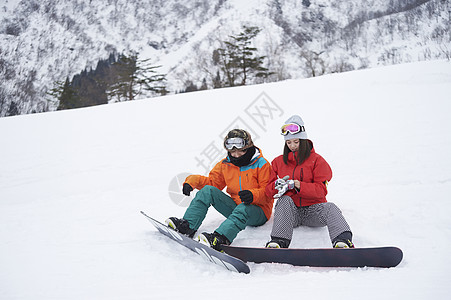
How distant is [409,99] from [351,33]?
2474 inches

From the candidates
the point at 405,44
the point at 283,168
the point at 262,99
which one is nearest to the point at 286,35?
the point at 405,44

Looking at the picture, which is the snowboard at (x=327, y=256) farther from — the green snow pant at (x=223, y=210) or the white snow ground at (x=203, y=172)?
the green snow pant at (x=223, y=210)

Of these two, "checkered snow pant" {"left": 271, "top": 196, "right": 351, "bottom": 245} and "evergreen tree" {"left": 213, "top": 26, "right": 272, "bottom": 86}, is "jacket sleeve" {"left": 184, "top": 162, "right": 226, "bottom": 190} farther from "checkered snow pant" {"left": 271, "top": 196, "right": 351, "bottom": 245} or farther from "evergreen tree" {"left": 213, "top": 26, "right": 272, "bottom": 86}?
"evergreen tree" {"left": 213, "top": 26, "right": 272, "bottom": 86}

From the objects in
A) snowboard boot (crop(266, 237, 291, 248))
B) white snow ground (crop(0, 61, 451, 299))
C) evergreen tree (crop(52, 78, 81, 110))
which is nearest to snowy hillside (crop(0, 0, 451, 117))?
evergreen tree (crop(52, 78, 81, 110))

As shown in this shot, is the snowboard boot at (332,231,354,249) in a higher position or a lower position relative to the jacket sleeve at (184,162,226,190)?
lower

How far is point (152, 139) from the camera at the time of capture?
22.5 ft

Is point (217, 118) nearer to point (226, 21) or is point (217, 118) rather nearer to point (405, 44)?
point (405, 44)

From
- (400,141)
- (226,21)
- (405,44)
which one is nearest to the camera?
(400,141)

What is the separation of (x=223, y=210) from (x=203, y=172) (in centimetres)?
225

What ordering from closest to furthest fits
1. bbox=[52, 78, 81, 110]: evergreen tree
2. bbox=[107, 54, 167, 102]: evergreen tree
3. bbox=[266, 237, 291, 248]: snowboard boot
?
bbox=[266, 237, 291, 248]: snowboard boot < bbox=[107, 54, 167, 102]: evergreen tree < bbox=[52, 78, 81, 110]: evergreen tree

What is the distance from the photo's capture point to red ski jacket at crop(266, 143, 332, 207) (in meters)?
2.41

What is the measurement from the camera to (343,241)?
82.0 inches

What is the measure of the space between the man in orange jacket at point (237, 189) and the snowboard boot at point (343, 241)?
2.29ft

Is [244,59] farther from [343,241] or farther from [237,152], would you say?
[343,241]
